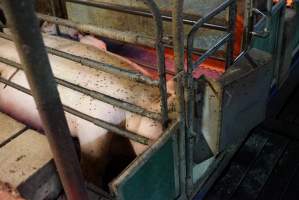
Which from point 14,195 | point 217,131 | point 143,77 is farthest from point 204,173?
point 14,195

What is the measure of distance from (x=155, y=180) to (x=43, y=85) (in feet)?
3.22

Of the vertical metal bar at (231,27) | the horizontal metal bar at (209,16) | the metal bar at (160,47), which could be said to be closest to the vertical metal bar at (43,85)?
the metal bar at (160,47)

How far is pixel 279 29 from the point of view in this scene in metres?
3.07

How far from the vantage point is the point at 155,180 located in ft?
6.42

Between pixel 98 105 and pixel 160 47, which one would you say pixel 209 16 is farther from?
pixel 98 105

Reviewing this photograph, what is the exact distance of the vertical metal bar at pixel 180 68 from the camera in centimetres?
156

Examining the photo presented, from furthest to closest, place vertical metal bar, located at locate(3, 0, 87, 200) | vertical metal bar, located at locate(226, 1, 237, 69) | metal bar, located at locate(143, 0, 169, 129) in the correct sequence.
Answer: vertical metal bar, located at locate(226, 1, 237, 69)
metal bar, located at locate(143, 0, 169, 129)
vertical metal bar, located at locate(3, 0, 87, 200)

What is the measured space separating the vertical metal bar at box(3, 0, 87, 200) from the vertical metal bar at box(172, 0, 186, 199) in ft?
2.05

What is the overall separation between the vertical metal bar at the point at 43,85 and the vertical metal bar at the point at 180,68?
62cm

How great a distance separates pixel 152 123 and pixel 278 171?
141 cm

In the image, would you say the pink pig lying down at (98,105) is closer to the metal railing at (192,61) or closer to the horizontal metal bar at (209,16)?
the metal railing at (192,61)

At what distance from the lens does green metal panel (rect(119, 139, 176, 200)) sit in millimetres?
1704

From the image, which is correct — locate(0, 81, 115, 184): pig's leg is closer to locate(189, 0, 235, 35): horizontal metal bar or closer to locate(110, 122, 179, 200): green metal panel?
locate(110, 122, 179, 200): green metal panel

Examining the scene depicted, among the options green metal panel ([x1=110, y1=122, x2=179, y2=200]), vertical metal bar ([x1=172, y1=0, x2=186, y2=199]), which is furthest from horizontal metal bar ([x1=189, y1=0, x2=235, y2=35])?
→ green metal panel ([x1=110, y1=122, x2=179, y2=200])
